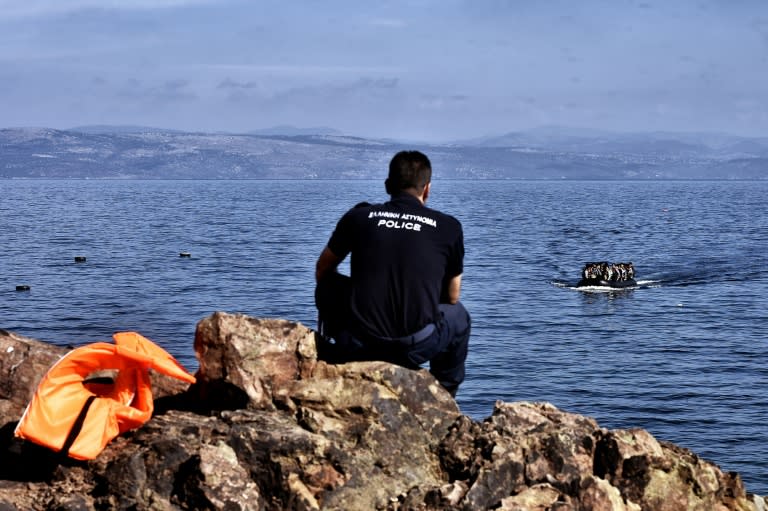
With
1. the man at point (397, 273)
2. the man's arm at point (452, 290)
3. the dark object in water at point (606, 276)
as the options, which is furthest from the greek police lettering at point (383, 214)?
the dark object in water at point (606, 276)

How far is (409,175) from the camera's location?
37.4 ft

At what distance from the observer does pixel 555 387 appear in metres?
42.5

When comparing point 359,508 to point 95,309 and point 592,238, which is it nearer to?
point 95,309

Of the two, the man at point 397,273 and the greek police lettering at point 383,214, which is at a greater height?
the greek police lettering at point 383,214

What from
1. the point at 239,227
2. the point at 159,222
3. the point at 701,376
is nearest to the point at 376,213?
the point at 701,376

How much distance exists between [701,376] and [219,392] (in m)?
36.9

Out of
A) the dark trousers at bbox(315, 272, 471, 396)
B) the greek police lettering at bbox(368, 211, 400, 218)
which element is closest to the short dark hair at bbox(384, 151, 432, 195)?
the greek police lettering at bbox(368, 211, 400, 218)

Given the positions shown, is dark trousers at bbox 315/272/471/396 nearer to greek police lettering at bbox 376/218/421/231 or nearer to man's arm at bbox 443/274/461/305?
man's arm at bbox 443/274/461/305

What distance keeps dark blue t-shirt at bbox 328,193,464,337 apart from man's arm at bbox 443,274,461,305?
309mm

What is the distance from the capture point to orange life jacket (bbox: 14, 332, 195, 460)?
10.5 metres

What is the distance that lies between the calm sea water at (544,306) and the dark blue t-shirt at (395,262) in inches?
869

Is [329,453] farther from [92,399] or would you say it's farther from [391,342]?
[92,399]

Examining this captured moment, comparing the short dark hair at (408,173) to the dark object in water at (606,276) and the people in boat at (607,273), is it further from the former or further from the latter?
the people in boat at (607,273)

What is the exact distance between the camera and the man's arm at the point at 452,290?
37.9 ft
